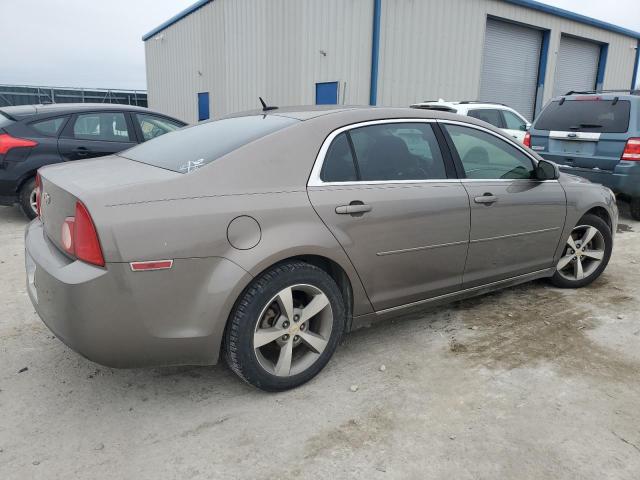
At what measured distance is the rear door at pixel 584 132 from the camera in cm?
681

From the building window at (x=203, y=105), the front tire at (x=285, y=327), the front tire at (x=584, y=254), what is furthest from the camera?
the building window at (x=203, y=105)

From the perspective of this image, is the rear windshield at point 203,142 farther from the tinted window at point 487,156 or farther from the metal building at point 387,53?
the metal building at point 387,53

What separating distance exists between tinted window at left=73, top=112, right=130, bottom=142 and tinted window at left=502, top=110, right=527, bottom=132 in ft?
22.3

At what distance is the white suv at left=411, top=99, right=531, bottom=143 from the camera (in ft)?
30.1

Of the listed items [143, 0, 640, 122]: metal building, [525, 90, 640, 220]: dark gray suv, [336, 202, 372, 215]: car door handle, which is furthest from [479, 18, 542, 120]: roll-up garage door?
[336, 202, 372, 215]: car door handle

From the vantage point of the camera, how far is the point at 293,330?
8.93ft

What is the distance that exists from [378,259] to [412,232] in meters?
0.29

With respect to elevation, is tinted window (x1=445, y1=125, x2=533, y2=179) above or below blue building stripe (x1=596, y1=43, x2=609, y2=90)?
below

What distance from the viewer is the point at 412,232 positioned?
309cm

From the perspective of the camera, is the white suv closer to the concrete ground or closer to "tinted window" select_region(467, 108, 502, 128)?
"tinted window" select_region(467, 108, 502, 128)

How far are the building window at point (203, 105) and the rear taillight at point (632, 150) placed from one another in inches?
606

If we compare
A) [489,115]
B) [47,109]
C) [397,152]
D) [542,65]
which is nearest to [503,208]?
[397,152]

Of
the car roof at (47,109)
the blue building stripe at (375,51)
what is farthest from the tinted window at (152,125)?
the blue building stripe at (375,51)

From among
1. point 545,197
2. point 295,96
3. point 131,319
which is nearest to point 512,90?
point 295,96
